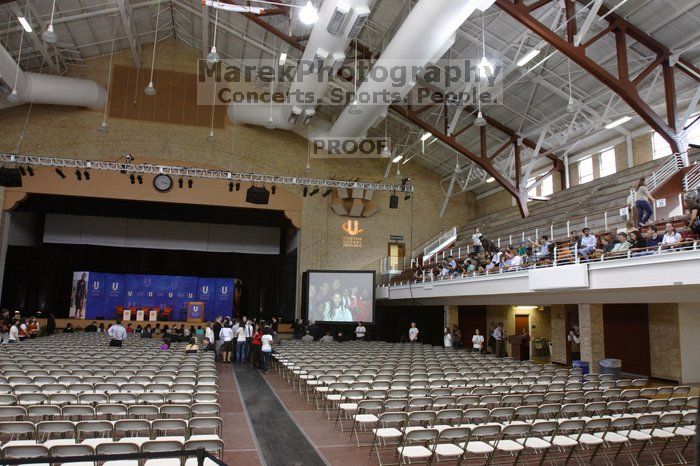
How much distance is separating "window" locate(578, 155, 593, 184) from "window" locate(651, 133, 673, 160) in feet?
11.7

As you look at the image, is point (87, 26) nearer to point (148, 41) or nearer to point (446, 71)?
point (148, 41)

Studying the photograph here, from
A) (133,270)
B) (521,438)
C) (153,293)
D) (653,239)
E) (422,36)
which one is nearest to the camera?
(521,438)

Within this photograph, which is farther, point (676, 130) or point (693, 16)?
point (676, 130)

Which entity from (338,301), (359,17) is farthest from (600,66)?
(338,301)

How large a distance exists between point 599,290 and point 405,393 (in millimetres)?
6503

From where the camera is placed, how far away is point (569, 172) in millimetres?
24719

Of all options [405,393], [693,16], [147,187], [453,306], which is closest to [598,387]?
[405,393]

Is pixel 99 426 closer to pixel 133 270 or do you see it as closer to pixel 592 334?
pixel 592 334

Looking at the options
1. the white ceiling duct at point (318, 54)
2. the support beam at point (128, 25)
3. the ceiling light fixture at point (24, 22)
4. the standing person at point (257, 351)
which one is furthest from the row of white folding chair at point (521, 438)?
the support beam at point (128, 25)

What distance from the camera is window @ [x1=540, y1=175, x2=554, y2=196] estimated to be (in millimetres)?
25994

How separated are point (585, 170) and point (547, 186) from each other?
278 centimetres

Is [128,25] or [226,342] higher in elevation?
[128,25]

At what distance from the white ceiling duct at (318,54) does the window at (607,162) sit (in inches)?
514

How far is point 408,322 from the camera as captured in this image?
88.7 feet
